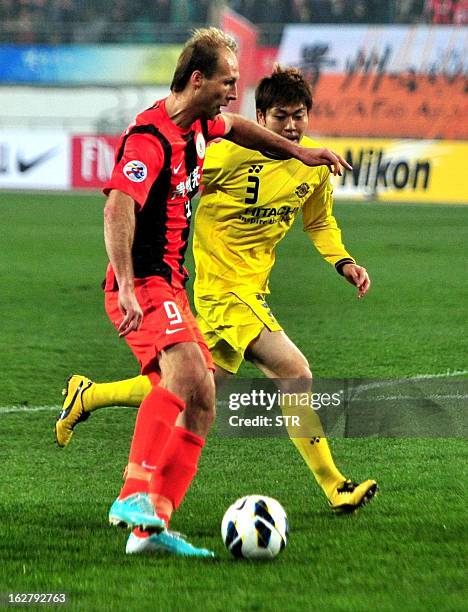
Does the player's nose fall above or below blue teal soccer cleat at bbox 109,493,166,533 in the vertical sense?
above

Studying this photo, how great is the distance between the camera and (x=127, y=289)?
3.88 meters

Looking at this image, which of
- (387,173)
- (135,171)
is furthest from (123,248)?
(387,173)

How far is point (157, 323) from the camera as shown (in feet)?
13.4

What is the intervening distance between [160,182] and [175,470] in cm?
98

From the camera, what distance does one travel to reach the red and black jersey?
13.2 ft

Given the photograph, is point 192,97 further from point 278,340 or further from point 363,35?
point 363,35

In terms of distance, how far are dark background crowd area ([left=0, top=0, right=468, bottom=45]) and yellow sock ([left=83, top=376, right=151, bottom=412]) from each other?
25.7 m

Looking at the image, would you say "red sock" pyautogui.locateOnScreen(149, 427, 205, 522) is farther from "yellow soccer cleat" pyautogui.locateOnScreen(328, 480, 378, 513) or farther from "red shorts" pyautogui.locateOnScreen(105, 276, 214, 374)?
"yellow soccer cleat" pyautogui.locateOnScreen(328, 480, 378, 513)

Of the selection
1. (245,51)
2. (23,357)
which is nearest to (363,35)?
(245,51)

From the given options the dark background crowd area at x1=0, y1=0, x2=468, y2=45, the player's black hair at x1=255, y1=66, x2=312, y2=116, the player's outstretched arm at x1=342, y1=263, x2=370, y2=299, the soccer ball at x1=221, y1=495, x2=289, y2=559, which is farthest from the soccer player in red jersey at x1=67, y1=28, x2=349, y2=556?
the dark background crowd area at x1=0, y1=0, x2=468, y2=45

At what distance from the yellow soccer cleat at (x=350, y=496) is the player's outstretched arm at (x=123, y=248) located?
1231 millimetres

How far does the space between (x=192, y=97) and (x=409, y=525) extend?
5.62 feet

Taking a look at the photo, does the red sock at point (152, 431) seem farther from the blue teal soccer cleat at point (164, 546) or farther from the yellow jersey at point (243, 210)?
the yellow jersey at point (243, 210)

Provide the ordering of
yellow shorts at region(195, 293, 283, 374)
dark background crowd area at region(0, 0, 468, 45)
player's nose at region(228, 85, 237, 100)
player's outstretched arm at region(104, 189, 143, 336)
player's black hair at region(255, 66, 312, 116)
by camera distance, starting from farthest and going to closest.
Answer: dark background crowd area at region(0, 0, 468, 45) < player's black hair at region(255, 66, 312, 116) < yellow shorts at region(195, 293, 283, 374) < player's nose at region(228, 85, 237, 100) < player's outstretched arm at region(104, 189, 143, 336)
